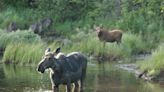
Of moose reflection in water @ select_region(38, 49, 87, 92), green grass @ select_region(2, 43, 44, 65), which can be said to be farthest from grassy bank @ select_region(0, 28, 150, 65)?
moose reflection in water @ select_region(38, 49, 87, 92)

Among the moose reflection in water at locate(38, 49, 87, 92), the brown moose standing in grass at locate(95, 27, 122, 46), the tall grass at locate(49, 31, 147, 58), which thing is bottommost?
the tall grass at locate(49, 31, 147, 58)

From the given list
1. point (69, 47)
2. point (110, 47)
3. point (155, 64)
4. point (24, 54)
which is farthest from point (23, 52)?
point (155, 64)

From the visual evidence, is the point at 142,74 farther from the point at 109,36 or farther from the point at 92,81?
the point at 109,36

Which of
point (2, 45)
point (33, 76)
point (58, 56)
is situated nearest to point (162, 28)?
point (2, 45)

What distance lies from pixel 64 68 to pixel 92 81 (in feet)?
12.1

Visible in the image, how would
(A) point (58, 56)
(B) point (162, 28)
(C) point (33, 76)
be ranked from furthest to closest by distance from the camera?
(B) point (162, 28) < (C) point (33, 76) < (A) point (58, 56)

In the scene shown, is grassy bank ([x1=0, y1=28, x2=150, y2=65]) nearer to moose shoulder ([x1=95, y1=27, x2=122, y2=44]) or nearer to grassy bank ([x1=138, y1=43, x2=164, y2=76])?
moose shoulder ([x1=95, y1=27, x2=122, y2=44])

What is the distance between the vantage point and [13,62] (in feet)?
74.3

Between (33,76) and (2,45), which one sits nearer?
(33,76)

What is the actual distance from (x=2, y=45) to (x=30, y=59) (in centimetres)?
423

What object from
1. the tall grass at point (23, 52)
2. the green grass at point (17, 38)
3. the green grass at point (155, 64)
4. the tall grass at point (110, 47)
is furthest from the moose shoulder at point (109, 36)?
the green grass at point (155, 64)

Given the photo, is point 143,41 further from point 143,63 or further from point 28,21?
point 28,21

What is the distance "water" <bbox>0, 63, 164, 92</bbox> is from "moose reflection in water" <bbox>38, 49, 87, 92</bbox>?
0.97m

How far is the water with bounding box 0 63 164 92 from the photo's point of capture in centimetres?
1588
